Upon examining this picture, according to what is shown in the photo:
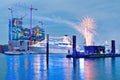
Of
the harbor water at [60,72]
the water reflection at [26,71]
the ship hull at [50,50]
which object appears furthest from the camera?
the ship hull at [50,50]

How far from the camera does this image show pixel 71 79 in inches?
1578

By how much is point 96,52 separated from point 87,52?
16.8 ft

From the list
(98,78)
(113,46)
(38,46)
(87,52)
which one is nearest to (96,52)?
(87,52)

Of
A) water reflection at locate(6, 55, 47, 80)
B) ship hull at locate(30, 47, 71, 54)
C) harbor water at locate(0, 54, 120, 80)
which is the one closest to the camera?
water reflection at locate(6, 55, 47, 80)

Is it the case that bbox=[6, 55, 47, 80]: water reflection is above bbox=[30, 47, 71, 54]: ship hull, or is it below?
below

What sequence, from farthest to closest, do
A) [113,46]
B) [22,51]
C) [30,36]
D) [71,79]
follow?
1. [30,36]
2. [22,51]
3. [113,46]
4. [71,79]

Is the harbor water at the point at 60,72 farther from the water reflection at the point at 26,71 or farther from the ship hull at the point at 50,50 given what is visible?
the ship hull at the point at 50,50

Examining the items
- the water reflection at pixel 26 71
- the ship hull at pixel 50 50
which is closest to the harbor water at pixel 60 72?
the water reflection at pixel 26 71

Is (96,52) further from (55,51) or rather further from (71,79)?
(71,79)

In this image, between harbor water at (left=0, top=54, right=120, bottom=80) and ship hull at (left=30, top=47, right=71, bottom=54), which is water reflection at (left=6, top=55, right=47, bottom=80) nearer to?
harbor water at (left=0, top=54, right=120, bottom=80)

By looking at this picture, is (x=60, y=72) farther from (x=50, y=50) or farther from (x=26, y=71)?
(x=50, y=50)

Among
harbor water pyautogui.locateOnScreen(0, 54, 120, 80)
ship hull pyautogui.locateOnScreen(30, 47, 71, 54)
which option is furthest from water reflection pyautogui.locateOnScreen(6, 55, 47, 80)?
ship hull pyautogui.locateOnScreen(30, 47, 71, 54)

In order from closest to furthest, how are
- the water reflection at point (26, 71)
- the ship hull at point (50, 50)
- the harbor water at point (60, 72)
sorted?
the water reflection at point (26, 71) < the harbor water at point (60, 72) < the ship hull at point (50, 50)

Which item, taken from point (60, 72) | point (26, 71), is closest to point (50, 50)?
point (26, 71)
